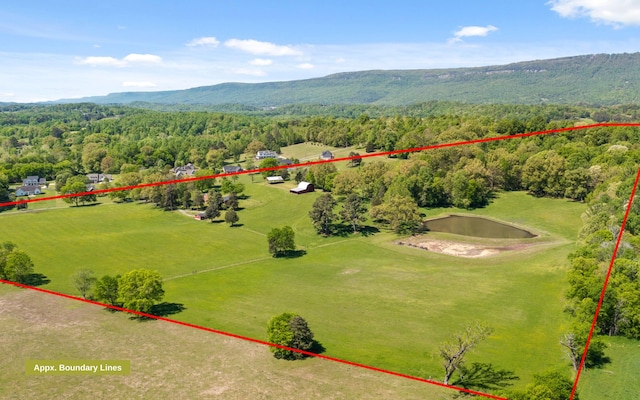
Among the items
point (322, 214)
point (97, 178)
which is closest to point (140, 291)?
point (322, 214)

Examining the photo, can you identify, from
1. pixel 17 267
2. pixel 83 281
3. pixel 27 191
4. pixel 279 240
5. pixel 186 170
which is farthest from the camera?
pixel 186 170

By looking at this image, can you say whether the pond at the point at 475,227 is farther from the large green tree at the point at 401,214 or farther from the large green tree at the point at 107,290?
the large green tree at the point at 107,290

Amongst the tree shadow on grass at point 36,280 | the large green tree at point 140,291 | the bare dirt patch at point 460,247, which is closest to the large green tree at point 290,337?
the large green tree at point 140,291

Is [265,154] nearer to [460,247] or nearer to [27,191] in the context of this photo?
[27,191]

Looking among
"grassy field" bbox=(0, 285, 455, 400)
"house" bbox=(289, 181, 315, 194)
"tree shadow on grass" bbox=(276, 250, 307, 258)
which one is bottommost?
"tree shadow on grass" bbox=(276, 250, 307, 258)

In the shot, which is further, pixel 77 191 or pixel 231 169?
pixel 231 169

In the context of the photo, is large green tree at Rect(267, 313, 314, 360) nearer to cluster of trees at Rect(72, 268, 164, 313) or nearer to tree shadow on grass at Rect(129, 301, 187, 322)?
tree shadow on grass at Rect(129, 301, 187, 322)

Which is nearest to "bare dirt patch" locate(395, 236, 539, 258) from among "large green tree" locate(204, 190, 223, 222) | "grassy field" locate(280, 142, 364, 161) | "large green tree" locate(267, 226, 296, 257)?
"large green tree" locate(267, 226, 296, 257)
